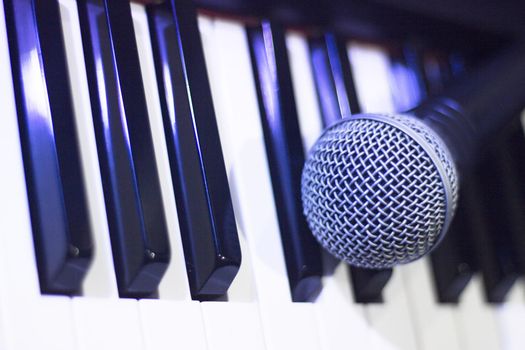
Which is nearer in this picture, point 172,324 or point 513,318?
point 172,324

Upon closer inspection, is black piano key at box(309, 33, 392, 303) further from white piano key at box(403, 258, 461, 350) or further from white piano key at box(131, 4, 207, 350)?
white piano key at box(131, 4, 207, 350)

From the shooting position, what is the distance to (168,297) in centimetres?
90

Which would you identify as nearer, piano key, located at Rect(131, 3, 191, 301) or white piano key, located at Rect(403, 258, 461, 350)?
piano key, located at Rect(131, 3, 191, 301)

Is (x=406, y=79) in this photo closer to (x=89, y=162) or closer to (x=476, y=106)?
(x=476, y=106)

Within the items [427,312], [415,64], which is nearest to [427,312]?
[427,312]

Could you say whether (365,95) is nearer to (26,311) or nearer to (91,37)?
(91,37)

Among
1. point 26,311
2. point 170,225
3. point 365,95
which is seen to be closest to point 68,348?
point 26,311

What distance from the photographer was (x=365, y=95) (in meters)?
1.27

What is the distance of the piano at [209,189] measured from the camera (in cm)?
82

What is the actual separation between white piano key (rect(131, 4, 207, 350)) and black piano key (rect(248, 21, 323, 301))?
17 centimetres

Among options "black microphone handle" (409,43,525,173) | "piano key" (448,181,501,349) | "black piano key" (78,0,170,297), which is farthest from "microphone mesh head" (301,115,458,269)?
"piano key" (448,181,501,349)

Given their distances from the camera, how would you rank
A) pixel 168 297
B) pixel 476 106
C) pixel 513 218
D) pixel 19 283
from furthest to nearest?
pixel 513 218 < pixel 476 106 < pixel 168 297 < pixel 19 283

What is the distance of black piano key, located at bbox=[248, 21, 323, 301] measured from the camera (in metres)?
1.05

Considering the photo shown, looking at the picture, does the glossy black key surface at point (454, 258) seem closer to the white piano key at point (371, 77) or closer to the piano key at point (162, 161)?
the white piano key at point (371, 77)
